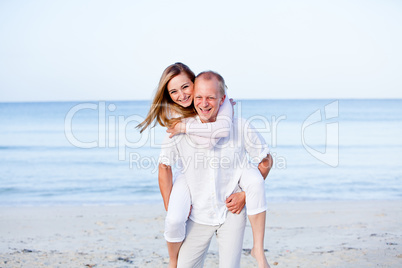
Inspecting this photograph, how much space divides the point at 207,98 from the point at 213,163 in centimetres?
47

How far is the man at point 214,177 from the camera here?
3055 mm

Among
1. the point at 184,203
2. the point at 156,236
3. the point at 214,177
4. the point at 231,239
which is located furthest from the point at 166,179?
the point at 156,236

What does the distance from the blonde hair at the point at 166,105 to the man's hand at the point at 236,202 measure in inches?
27.0

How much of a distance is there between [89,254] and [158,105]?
261 cm

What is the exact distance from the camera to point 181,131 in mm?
3025

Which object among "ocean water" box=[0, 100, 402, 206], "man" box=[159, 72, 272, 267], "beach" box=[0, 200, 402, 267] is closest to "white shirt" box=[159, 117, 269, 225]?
"man" box=[159, 72, 272, 267]

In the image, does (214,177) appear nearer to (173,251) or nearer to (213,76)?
(173,251)

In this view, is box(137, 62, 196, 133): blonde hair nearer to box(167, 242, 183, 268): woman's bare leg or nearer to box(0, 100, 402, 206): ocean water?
box(167, 242, 183, 268): woman's bare leg

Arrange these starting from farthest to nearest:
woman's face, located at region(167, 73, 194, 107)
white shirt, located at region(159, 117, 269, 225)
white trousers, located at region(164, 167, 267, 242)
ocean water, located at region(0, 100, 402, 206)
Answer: ocean water, located at region(0, 100, 402, 206)
woman's face, located at region(167, 73, 194, 107)
white shirt, located at region(159, 117, 269, 225)
white trousers, located at region(164, 167, 267, 242)

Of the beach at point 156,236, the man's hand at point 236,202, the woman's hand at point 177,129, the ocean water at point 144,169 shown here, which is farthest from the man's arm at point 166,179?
the ocean water at point 144,169

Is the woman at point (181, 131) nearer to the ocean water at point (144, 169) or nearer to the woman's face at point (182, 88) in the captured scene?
the woman's face at point (182, 88)

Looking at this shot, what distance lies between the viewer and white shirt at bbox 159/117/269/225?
3080 millimetres

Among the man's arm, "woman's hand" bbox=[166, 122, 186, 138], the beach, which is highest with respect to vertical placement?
"woman's hand" bbox=[166, 122, 186, 138]

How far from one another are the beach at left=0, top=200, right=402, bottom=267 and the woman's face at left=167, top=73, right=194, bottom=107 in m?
2.22
